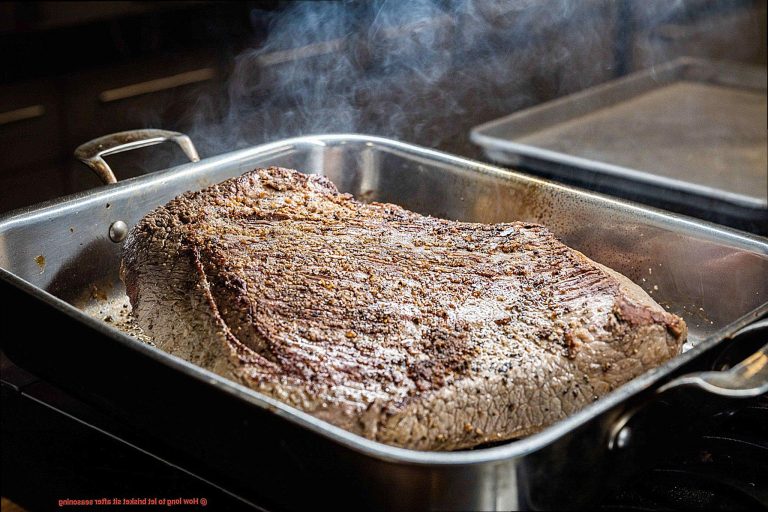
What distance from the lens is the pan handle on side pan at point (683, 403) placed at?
3.17 feet

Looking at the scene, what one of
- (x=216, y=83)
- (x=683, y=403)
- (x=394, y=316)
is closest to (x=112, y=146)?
(x=216, y=83)

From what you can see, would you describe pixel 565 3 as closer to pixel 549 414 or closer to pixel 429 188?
pixel 429 188

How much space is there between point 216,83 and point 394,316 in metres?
1.27

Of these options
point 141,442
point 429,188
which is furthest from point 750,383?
point 429,188

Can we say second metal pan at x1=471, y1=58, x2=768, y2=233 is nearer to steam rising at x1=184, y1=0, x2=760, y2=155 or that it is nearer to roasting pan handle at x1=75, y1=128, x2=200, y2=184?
steam rising at x1=184, y1=0, x2=760, y2=155

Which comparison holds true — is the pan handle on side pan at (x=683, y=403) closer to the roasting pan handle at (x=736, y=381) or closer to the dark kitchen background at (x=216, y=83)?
the roasting pan handle at (x=736, y=381)

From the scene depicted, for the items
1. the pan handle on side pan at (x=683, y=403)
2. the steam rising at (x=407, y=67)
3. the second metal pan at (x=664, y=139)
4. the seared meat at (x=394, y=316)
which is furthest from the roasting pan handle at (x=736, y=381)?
the steam rising at (x=407, y=67)

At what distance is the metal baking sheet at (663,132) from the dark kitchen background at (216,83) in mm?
243

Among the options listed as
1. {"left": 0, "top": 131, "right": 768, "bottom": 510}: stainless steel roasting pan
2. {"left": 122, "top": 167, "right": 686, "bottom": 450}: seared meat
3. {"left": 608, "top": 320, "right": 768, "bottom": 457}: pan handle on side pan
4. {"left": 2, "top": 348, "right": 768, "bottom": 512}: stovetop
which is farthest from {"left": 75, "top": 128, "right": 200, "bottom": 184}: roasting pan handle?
{"left": 608, "top": 320, "right": 768, "bottom": 457}: pan handle on side pan

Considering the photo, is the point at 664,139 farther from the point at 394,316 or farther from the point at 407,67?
the point at 394,316

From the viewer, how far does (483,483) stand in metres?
0.89

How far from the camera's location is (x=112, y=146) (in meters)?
1.69

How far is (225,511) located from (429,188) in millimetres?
859

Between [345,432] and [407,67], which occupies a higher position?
[407,67]
